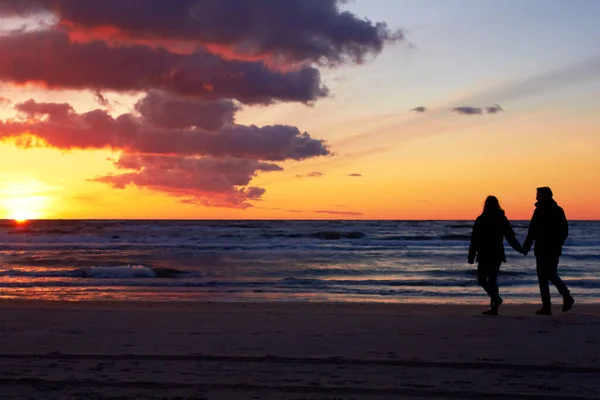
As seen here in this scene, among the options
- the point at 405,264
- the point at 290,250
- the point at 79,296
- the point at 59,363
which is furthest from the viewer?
the point at 290,250

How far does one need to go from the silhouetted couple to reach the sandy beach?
561 millimetres

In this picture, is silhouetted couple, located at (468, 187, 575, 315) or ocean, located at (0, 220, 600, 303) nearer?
silhouetted couple, located at (468, 187, 575, 315)

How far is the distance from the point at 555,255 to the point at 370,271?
14.2m

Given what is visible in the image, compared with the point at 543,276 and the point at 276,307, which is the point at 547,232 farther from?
the point at 276,307

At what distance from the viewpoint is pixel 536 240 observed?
9.67m

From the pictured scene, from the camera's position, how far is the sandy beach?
5.11 metres

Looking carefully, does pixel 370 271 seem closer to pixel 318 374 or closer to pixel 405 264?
pixel 405 264

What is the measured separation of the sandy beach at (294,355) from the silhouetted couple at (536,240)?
0.56 metres

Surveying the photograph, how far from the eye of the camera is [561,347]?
7043mm

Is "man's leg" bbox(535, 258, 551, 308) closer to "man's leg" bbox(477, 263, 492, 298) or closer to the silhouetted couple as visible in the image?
the silhouetted couple

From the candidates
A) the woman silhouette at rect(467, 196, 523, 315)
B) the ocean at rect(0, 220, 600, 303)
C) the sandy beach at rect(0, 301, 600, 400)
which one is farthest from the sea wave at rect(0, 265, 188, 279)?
the woman silhouette at rect(467, 196, 523, 315)

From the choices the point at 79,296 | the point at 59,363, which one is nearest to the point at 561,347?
the point at 59,363

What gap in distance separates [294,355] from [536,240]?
4.84 m

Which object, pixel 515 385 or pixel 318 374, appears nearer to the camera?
pixel 515 385
